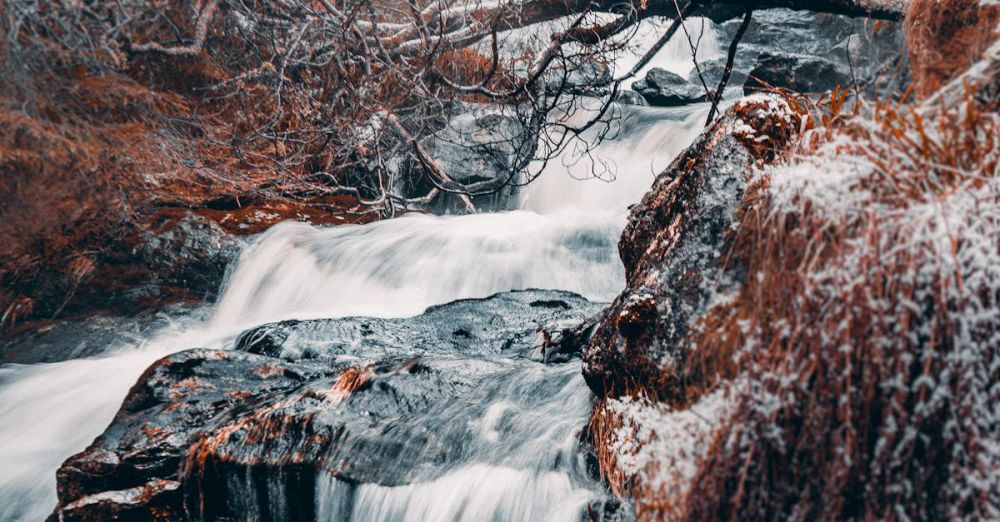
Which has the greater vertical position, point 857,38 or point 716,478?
point 857,38

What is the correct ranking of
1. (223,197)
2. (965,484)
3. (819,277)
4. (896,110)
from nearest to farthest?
1. (965,484)
2. (819,277)
3. (896,110)
4. (223,197)

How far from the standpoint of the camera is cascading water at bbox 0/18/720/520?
105 inches

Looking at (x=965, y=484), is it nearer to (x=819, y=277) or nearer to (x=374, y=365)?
(x=819, y=277)

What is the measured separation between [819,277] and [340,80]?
5.58m

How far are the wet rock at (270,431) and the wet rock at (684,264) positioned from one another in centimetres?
82

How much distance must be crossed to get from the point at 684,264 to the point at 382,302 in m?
4.28

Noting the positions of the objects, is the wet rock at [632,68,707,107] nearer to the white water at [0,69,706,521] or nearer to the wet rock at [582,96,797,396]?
the white water at [0,69,706,521]

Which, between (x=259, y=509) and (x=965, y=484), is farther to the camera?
(x=259, y=509)

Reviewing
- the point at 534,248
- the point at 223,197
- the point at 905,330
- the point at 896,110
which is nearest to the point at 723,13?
the point at 534,248

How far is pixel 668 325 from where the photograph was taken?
7.25 feet

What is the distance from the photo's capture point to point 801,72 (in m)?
10.6

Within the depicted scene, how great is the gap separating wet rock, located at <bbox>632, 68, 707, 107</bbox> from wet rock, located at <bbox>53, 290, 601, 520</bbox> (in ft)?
26.5

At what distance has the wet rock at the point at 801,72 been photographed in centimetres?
1020

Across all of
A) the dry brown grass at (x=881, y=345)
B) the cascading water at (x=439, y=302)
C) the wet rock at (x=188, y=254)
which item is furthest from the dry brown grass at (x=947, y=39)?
the wet rock at (x=188, y=254)
